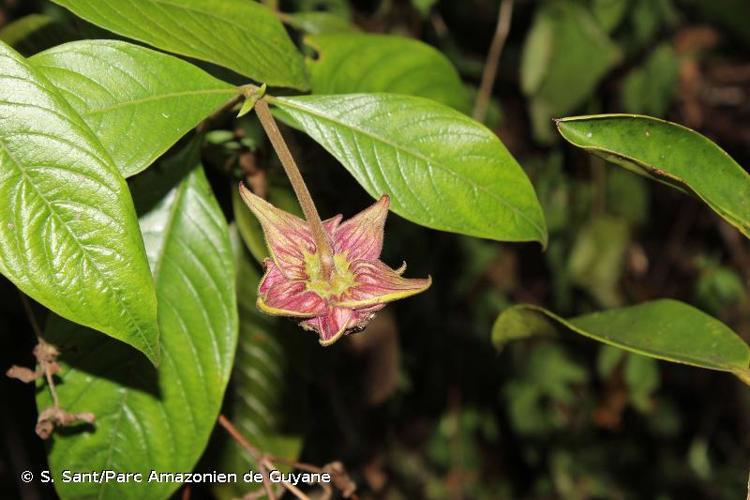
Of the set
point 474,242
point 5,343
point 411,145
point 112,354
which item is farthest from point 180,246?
point 474,242

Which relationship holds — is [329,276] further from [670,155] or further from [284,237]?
[670,155]

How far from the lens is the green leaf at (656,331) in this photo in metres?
0.89

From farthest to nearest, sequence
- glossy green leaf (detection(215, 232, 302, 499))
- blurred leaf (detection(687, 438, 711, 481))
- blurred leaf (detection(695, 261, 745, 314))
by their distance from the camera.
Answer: blurred leaf (detection(687, 438, 711, 481)) → blurred leaf (detection(695, 261, 745, 314)) → glossy green leaf (detection(215, 232, 302, 499))

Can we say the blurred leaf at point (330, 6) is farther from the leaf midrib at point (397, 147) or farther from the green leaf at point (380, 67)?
the leaf midrib at point (397, 147)

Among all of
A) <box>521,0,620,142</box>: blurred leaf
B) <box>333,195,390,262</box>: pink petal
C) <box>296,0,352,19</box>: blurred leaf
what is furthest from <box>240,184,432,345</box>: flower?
<box>521,0,620,142</box>: blurred leaf

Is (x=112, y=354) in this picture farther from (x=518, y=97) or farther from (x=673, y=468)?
(x=673, y=468)

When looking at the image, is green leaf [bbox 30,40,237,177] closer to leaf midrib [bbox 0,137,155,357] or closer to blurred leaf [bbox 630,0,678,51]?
leaf midrib [bbox 0,137,155,357]

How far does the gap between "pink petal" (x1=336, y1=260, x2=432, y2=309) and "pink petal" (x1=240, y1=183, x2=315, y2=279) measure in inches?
2.0

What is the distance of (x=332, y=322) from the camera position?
0.77 meters

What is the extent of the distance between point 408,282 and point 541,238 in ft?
0.66

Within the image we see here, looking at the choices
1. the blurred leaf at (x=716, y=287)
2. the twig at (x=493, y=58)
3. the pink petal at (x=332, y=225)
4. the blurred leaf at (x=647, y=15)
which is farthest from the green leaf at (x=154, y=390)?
the blurred leaf at (x=716, y=287)

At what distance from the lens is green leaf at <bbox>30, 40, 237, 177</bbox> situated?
0.78 m

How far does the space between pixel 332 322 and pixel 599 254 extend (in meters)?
1.59

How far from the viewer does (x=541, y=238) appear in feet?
2.97
